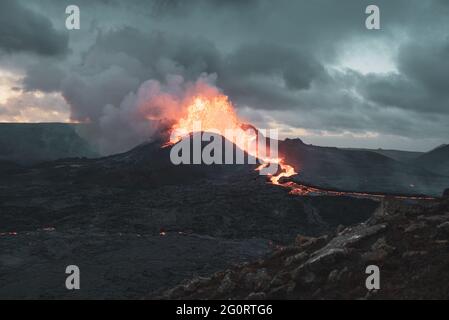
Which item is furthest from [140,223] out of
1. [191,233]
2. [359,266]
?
[359,266]

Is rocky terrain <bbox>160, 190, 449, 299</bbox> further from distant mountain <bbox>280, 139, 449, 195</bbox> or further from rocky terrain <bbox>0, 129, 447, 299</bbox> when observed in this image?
distant mountain <bbox>280, 139, 449, 195</bbox>

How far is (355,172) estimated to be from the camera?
143 meters

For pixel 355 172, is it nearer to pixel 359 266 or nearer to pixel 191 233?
pixel 191 233

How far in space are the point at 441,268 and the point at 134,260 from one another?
33869 mm

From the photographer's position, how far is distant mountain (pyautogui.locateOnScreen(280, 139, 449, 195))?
112894mm

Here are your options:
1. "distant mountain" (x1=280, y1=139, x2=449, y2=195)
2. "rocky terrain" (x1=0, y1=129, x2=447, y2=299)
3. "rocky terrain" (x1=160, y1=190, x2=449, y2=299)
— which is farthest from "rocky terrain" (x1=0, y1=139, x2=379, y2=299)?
"distant mountain" (x1=280, y1=139, x2=449, y2=195)

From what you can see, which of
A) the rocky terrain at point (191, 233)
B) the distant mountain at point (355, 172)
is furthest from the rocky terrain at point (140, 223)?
the distant mountain at point (355, 172)

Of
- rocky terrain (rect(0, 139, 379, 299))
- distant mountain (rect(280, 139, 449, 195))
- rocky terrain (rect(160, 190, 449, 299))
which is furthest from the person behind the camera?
distant mountain (rect(280, 139, 449, 195))

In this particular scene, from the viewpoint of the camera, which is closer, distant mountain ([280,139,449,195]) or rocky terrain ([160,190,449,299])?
rocky terrain ([160,190,449,299])

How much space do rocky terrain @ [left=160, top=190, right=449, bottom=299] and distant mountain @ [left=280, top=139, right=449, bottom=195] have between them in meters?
71.6

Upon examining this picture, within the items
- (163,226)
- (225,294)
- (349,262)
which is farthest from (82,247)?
(349,262)

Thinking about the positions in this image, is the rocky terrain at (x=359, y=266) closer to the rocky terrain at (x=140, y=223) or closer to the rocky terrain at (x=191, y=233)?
the rocky terrain at (x=191, y=233)

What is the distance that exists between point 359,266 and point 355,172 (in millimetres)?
121110

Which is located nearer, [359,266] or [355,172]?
[359,266]
